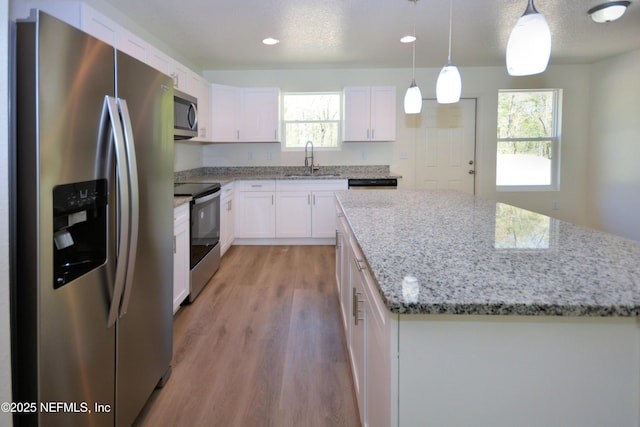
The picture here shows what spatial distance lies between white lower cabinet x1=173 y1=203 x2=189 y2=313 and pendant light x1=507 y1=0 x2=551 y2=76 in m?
2.24

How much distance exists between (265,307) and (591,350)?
2.54m

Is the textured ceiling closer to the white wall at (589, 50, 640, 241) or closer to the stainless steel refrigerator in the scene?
the white wall at (589, 50, 640, 241)

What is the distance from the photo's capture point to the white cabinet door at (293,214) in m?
5.46

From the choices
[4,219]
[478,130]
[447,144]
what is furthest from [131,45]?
[478,130]

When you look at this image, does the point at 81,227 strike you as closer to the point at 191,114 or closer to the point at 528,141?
the point at 191,114

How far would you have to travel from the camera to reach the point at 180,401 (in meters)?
2.04

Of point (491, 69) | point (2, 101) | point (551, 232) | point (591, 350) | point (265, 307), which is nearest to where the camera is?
point (591, 350)

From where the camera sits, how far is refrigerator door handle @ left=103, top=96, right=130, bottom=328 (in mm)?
1464

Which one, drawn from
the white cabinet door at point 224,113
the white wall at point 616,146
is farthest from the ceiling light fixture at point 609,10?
the white cabinet door at point 224,113

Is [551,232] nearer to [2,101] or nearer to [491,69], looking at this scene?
[2,101]

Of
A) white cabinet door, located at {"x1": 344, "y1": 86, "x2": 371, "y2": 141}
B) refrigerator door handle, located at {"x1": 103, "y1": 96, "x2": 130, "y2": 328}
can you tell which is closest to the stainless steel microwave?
refrigerator door handle, located at {"x1": 103, "y1": 96, "x2": 130, "y2": 328}

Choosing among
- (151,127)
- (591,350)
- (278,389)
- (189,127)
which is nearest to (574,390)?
(591,350)

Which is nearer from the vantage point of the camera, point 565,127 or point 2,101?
point 2,101

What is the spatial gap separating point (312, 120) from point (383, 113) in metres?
1.05
